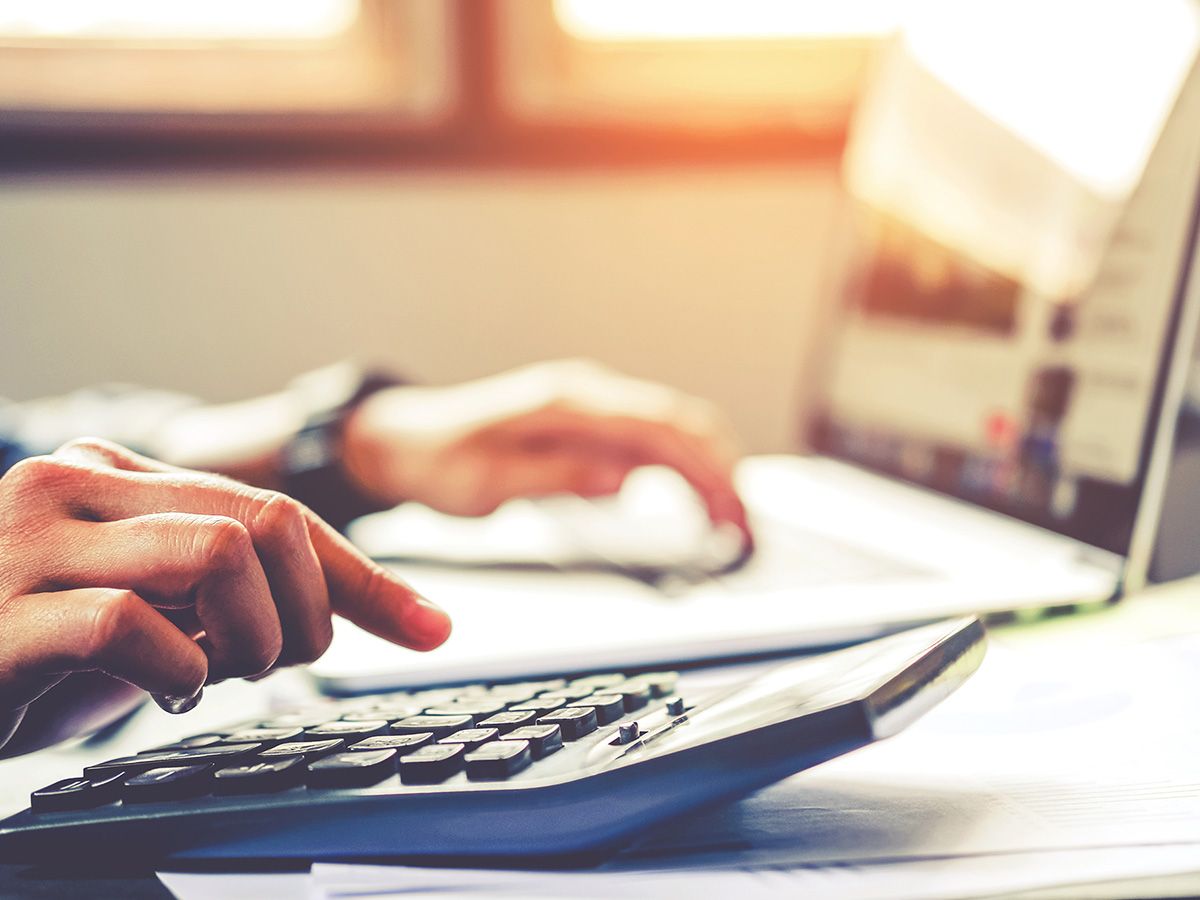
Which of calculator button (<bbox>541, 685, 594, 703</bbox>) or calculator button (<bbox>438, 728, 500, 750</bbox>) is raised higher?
calculator button (<bbox>438, 728, 500, 750</bbox>)

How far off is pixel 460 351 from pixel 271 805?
1040 millimetres

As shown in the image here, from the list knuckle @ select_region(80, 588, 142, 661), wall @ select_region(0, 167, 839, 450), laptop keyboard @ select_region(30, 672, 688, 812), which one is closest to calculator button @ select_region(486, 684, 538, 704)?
laptop keyboard @ select_region(30, 672, 688, 812)

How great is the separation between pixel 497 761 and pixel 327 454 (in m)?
0.57

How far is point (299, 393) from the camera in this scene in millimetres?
927

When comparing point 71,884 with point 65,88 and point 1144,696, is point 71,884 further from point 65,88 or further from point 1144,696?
point 65,88

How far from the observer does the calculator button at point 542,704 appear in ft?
1.15

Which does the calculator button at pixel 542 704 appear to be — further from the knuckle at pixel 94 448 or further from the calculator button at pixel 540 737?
the knuckle at pixel 94 448

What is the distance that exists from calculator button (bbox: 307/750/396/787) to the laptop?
6.1 inches

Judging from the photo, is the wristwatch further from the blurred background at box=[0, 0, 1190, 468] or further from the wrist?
the blurred background at box=[0, 0, 1190, 468]

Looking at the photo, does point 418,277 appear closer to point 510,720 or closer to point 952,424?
point 952,424

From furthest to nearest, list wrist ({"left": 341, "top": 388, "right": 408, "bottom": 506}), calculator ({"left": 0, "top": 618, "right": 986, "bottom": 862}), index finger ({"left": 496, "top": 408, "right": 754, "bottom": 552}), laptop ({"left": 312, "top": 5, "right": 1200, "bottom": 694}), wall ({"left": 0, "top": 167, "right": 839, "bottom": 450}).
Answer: wall ({"left": 0, "top": 167, "right": 839, "bottom": 450})
wrist ({"left": 341, "top": 388, "right": 408, "bottom": 506})
index finger ({"left": 496, "top": 408, "right": 754, "bottom": 552})
laptop ({"left": 312, "top": 5, "right": 1200, "bottom": 694})
calculator ({"left": 0, "top": 618, "right": 986, "bottom": 862})

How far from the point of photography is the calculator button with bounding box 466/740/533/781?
296mm

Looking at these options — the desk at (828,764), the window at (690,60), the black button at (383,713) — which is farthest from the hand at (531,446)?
the window at (690,60)

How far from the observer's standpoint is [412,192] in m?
1.29
